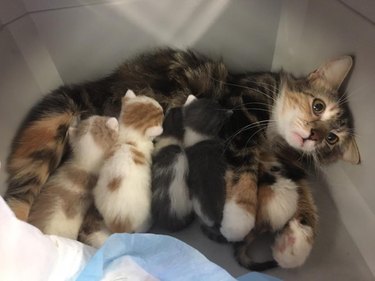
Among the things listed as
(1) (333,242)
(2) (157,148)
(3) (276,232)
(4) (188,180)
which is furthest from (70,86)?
(1) (333,242)

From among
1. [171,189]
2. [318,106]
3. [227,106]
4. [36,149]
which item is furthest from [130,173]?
[318,106]

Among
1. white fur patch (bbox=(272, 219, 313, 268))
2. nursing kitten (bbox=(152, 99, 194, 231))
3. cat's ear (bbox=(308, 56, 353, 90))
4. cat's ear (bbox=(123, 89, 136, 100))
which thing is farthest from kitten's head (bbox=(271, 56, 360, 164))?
cat's ear (bbox=(123, 89, 136, 100))

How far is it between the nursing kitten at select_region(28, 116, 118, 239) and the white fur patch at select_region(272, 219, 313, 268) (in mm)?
573

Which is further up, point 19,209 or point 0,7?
point 0,7

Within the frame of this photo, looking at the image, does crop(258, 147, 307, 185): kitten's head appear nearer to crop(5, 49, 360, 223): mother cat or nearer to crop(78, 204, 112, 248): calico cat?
crop(5, 49, 360, 223): mother cat

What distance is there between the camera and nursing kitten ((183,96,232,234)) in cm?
101

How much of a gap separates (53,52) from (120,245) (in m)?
0.78

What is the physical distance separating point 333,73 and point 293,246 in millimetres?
541

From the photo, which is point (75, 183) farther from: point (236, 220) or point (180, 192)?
point (236, 220)

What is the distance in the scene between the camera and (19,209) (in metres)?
1.00

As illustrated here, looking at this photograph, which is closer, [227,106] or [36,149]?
[36,149]

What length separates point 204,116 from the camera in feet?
3.78

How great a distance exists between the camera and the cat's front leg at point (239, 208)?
1007 millimetres

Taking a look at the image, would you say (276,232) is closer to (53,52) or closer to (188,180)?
(188,180)
